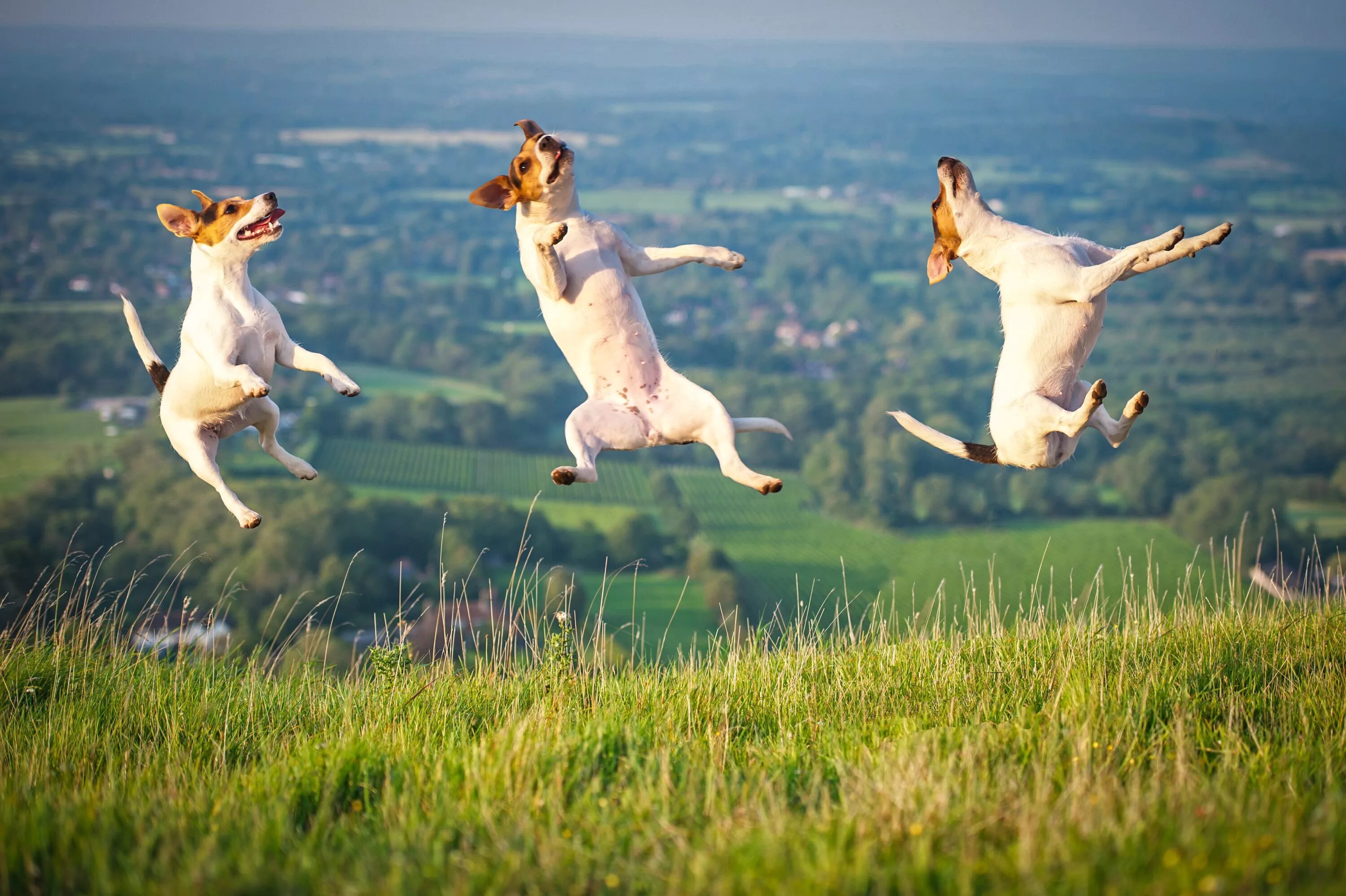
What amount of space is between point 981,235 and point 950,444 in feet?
4.42

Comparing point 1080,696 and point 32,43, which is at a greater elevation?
point 32,43

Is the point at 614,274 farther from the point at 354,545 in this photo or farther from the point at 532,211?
the point at 354,545

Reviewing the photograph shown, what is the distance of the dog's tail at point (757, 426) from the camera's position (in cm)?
693

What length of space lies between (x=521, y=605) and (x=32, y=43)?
190310 millimetres

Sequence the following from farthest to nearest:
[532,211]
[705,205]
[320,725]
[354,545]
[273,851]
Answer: [705,205], [354,545], [320,725], [532,211], [273,851]

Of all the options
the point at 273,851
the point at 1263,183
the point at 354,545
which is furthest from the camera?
the point at 1263,183

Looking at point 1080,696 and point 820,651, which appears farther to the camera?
point 820,651

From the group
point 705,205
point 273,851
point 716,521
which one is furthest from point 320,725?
point 705,205

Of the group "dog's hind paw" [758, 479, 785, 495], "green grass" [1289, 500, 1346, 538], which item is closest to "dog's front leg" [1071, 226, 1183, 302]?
"dog's hind paw" [758, 479, 785, 495]

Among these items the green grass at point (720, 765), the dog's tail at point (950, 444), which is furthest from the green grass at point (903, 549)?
the dog's tail at point (950, 444)

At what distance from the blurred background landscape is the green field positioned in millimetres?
341

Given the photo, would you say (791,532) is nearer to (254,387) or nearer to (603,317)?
(603,317)

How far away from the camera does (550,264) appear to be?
6.61 m

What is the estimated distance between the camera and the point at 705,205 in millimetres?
126438
